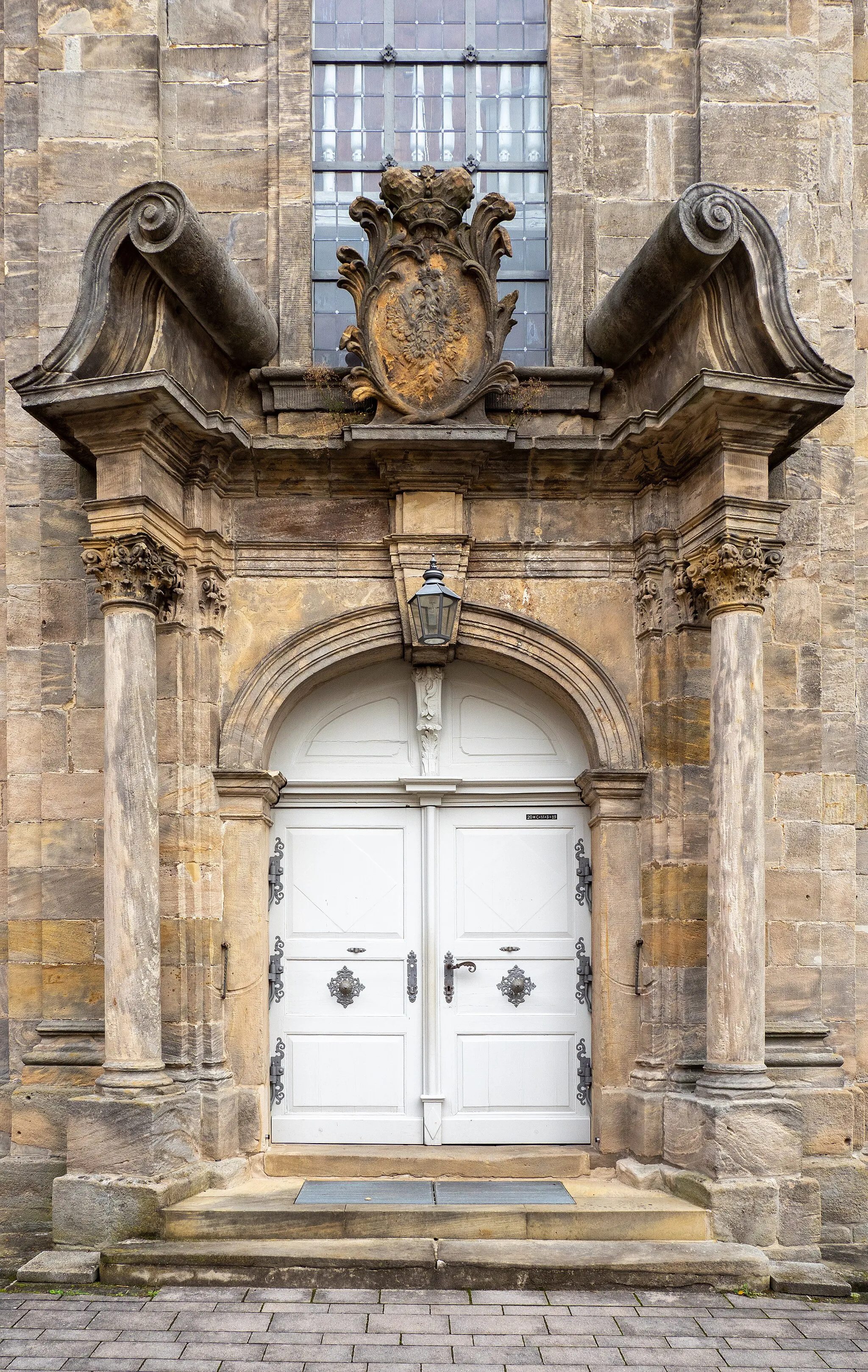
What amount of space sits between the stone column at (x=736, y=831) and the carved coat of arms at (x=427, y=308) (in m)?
1.66

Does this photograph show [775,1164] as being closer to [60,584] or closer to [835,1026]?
[835,1026]

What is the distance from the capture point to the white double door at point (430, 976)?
281 inches

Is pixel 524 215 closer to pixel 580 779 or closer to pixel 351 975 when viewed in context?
pixel 580 779

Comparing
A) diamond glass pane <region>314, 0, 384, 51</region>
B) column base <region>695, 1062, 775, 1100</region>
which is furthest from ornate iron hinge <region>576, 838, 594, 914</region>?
diamond glass pane <region>314, 0, 384, 51</region>

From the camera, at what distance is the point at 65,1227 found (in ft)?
19.6

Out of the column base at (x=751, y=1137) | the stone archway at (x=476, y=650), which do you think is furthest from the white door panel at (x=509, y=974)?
the column base at (x=751, y=1137)

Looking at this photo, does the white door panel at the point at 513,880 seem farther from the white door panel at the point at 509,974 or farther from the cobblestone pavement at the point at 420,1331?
the cobblestone pavement at the point at 420,1331

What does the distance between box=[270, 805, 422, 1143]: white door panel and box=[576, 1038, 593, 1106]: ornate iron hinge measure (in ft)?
2.95

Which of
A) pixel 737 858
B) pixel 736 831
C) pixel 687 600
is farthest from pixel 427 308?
pixel 737 858

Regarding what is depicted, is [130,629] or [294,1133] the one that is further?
[294,1133]

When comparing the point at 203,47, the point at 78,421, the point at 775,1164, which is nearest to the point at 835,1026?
the point at 775,1164

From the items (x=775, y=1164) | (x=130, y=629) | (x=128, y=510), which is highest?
(x=128, y=510)

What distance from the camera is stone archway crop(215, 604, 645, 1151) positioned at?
6.86 meters

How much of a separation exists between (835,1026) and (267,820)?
130 inches
